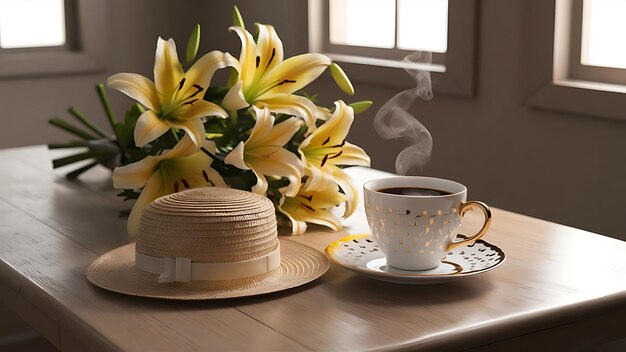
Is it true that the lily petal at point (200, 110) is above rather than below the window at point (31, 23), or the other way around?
below

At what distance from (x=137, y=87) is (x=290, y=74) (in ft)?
0.77

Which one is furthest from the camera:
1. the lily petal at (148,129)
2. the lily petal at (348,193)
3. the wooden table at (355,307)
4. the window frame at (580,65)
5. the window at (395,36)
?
the window at (395,36)

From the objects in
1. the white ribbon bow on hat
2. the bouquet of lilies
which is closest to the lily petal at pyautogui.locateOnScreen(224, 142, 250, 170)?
the bouquet of lilies

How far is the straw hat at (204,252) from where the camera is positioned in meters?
1.06

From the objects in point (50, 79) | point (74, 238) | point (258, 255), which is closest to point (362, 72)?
point (50, 79)

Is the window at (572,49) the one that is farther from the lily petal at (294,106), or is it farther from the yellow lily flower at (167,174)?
the yellow lily flower at (167,174)

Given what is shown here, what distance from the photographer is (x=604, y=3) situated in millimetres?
2271

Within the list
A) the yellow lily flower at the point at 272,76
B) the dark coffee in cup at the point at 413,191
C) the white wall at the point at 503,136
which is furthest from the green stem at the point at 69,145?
the white wall at the point at 503,136

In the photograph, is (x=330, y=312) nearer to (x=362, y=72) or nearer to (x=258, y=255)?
(x=258, y=255)

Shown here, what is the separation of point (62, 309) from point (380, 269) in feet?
1.23

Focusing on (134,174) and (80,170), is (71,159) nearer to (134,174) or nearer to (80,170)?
(80,170)

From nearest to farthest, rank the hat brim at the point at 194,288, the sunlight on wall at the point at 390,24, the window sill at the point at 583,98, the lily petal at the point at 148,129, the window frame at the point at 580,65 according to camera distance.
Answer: the hat brim at the point at 194,288
the lily petal at the point at 148,129
the window sill at the point at 583,98
the window frame at the point at 580,65
the sunlight on wall at the point at 390,24

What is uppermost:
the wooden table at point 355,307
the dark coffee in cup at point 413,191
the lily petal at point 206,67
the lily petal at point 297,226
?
the lily petal at point 206,67

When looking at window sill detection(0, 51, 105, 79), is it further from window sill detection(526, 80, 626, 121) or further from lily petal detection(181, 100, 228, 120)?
lily petal detection(181, 100, 228, 120)
